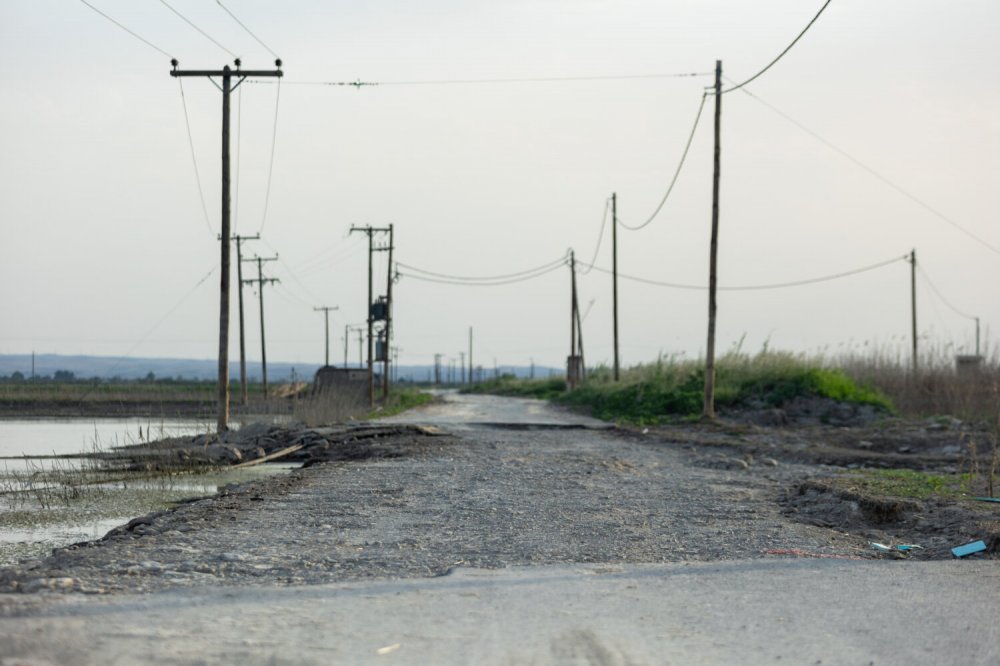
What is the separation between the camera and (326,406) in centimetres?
3131

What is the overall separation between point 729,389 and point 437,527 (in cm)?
2351

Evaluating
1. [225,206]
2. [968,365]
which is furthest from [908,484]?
[968,365]

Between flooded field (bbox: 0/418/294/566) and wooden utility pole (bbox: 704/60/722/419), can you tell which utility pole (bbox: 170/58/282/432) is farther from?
wooden utility pole (bbox: 704/60/722/419)

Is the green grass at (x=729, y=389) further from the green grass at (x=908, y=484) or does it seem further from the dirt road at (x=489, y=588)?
the dirt road at (x=489, y=588)

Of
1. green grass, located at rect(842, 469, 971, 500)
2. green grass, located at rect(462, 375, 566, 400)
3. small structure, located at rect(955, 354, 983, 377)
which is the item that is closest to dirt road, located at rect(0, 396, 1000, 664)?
green grass, located at rect(842, 469, 971, 500)

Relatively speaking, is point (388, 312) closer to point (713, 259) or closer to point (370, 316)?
point (370, 316)

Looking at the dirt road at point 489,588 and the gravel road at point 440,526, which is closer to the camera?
the dirt road at point 489,588

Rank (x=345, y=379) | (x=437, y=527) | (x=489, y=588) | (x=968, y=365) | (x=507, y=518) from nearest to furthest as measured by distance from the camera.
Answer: (x=489, y=588) → (x=437, y=527) → (x=507, y=518) → (x=968, y=365) → (x=345, y=379)

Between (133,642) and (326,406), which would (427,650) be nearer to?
(133,642)

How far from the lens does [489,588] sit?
282 inches

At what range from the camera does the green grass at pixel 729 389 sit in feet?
101

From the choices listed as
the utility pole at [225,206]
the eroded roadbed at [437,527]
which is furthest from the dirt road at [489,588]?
the utility pole at [225,206]

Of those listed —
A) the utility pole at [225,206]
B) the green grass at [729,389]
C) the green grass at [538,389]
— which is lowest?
the green grass at [538,389]

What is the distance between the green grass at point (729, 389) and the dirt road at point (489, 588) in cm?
1817
